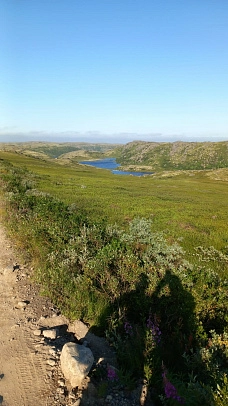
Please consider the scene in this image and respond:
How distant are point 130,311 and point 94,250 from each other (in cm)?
383

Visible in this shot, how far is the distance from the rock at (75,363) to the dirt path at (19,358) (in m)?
0.46

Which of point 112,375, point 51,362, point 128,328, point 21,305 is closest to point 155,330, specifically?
point 128,328

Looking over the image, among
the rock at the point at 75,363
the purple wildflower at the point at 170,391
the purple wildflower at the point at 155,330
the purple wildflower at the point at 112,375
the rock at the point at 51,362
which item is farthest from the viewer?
the purple wildflower at the point at 155,330

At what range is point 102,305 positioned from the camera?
338 inches

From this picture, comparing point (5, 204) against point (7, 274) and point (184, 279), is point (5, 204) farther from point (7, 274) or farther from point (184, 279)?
point (184, 279)

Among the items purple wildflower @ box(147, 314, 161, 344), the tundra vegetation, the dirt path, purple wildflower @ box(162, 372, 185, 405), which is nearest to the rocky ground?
the dirt path

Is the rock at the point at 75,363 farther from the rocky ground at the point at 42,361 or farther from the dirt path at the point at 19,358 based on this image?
the dirt path at the point at 19,358

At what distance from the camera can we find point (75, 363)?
5.98 m

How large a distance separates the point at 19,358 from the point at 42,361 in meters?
0.60

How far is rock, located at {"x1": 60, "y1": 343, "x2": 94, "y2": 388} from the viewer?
19.5 ft

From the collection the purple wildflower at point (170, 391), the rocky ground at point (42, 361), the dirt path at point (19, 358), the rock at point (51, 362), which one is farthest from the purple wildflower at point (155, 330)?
the dirt path at point (19, 358)

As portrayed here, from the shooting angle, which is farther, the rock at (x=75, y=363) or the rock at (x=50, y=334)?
the rock at (x=50, y=334)

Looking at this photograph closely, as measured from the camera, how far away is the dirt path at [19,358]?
5.64m

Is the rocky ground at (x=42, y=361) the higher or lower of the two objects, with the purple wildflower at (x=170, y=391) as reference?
lower
